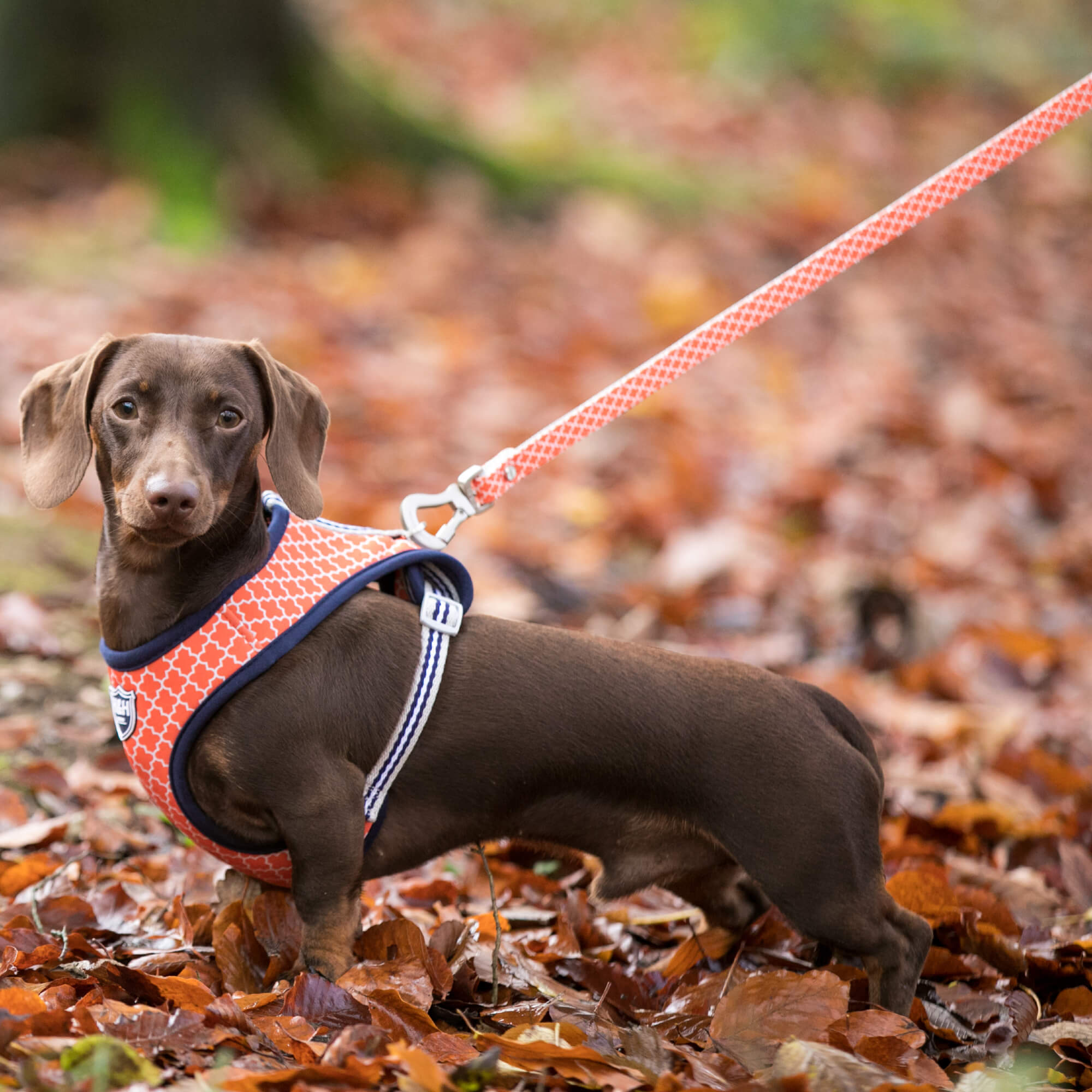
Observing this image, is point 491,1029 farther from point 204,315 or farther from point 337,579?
point 204,315

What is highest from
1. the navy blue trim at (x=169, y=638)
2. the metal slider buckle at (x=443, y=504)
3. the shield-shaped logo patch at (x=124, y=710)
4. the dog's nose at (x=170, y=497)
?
the dog's nose at (x=170, y=497)

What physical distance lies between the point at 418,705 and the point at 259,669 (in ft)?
1.11

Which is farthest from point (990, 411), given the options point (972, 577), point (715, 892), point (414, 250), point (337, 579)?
point (337, 579)

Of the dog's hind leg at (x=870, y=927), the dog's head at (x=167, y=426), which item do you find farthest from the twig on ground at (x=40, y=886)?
the dog's hind leg at (x=870, y=927)

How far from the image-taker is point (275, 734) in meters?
2.57

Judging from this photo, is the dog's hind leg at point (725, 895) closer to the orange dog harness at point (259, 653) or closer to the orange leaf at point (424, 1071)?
the orange dog harness at point (259, 653)

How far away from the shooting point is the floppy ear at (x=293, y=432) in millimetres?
2730

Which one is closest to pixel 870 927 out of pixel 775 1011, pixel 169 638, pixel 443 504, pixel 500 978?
pixel 775 1011

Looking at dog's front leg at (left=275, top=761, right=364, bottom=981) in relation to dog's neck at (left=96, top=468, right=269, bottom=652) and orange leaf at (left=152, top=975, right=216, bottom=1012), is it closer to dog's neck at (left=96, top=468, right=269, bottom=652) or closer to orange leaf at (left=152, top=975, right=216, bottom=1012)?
orange leaf at (left=152, top=975, right=216, bottom=1012)

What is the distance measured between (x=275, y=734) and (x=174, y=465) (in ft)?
1.87

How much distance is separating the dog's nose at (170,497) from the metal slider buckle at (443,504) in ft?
1.78

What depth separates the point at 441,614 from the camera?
109 inches

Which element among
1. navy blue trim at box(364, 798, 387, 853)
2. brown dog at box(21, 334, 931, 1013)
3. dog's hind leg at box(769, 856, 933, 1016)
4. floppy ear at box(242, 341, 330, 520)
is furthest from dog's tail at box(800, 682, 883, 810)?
floppy ear at box(242, 341, 330, 520)

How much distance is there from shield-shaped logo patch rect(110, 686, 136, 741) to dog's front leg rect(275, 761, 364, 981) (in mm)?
349
